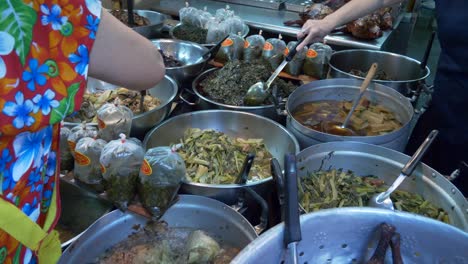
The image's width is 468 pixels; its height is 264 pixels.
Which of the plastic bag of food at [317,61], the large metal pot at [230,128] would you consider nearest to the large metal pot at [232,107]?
the large metal pot at [230,128]

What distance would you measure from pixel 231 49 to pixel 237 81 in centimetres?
36

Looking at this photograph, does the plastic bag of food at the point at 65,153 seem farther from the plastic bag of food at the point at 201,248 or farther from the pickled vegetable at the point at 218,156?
the plastic bag of food at the point at 201,248

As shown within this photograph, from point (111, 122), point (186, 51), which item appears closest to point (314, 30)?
point (186, 51)

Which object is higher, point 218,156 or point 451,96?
point 451,96

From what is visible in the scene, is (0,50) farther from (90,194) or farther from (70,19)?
(90,194)

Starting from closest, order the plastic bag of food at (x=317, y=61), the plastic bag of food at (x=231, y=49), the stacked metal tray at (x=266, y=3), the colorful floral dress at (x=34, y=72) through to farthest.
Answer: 1. the colorful floral dress at (x=34, y=72)
2. the plastic bag of food at (x=317, y=61)
3. the plastic bag of food at (x=231, y=49)
4. the stacked metal tray at (x=266, y=3)

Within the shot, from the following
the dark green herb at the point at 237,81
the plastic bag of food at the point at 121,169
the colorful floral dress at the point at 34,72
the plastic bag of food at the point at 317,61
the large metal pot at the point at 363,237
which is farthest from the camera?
the plastic bag of food at the point at 317,61

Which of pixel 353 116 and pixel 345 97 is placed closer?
pixel 353 116

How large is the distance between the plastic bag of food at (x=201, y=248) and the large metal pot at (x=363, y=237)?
452 millimetres

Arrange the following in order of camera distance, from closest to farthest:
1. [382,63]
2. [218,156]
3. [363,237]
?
[363,237] → [218,156] → [382,63]

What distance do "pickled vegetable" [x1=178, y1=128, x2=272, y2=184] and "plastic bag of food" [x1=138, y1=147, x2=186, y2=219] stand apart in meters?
0.24

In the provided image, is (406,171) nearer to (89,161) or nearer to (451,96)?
(451,96)

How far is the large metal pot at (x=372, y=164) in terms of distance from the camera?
1.37 m

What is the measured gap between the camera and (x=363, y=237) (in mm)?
866
